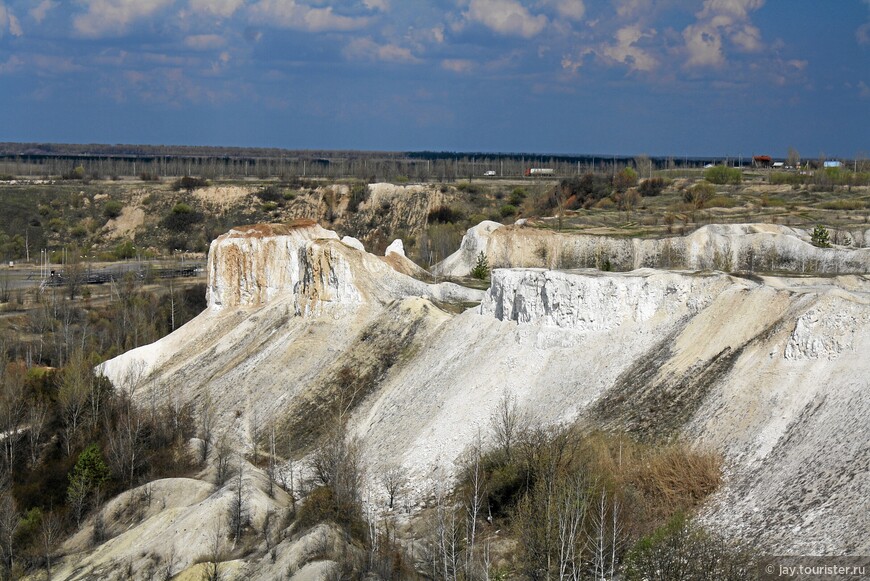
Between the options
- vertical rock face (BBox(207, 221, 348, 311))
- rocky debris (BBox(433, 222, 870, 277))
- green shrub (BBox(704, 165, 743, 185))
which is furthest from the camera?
green shrub (BBox(704, 165, 743, 185))

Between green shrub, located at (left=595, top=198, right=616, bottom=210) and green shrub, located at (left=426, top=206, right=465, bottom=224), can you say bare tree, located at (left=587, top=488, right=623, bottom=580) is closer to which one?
green shrub, located at (left=595, top=198, right=616, bottom=210)

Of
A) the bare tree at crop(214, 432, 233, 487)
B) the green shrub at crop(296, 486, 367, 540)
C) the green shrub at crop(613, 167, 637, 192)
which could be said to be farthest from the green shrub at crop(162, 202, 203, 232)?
the green shrub at crop(296, 486, 367, 540)

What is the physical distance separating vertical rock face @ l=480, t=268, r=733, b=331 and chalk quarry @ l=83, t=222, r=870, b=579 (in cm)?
6

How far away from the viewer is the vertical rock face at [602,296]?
35938mm

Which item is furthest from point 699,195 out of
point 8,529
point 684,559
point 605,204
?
point 684,559

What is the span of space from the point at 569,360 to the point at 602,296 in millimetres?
2410

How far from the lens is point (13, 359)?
182ft

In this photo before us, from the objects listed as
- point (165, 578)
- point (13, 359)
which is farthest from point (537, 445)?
point (13, 359)

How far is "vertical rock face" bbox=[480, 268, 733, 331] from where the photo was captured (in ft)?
118

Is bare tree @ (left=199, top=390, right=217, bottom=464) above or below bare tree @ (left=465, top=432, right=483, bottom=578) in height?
below

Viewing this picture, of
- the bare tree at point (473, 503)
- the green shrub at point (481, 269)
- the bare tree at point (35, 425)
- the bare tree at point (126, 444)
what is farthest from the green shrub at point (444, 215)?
the bare tree at point (473, 503)

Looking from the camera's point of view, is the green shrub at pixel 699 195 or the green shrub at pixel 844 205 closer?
the green shrub at pixel 844 205

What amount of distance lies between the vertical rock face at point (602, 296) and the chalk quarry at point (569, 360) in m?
0.06

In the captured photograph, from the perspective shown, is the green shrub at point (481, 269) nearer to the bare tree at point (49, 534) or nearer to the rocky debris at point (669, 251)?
the rocky debris at point (669, 251)
